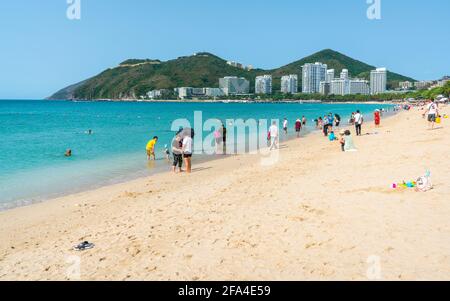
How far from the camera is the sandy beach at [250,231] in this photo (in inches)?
207

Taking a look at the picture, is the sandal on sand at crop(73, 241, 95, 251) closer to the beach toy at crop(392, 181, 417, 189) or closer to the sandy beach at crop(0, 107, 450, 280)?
the sandy beach at crop(0, 107, 450, 280)

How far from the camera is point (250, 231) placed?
267 inches

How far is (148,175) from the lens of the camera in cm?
1536

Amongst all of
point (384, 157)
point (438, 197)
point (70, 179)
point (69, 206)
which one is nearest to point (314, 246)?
point (438, 197)

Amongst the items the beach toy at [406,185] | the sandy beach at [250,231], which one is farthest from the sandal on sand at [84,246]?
the beach toy at [406,185]

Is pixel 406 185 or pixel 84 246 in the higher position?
pixel 406 185

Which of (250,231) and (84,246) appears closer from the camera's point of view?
(84,246)

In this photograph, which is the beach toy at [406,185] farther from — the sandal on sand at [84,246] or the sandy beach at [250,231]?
the sandal on sand at [84,246]

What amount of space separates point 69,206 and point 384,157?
1061 cm

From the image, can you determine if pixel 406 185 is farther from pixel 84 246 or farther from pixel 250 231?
pixel 84 246

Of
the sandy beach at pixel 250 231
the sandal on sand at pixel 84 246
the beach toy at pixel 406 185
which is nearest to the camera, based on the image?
the sandy beach at pixel 250 231

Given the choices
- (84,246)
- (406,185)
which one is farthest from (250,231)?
(406,185)
